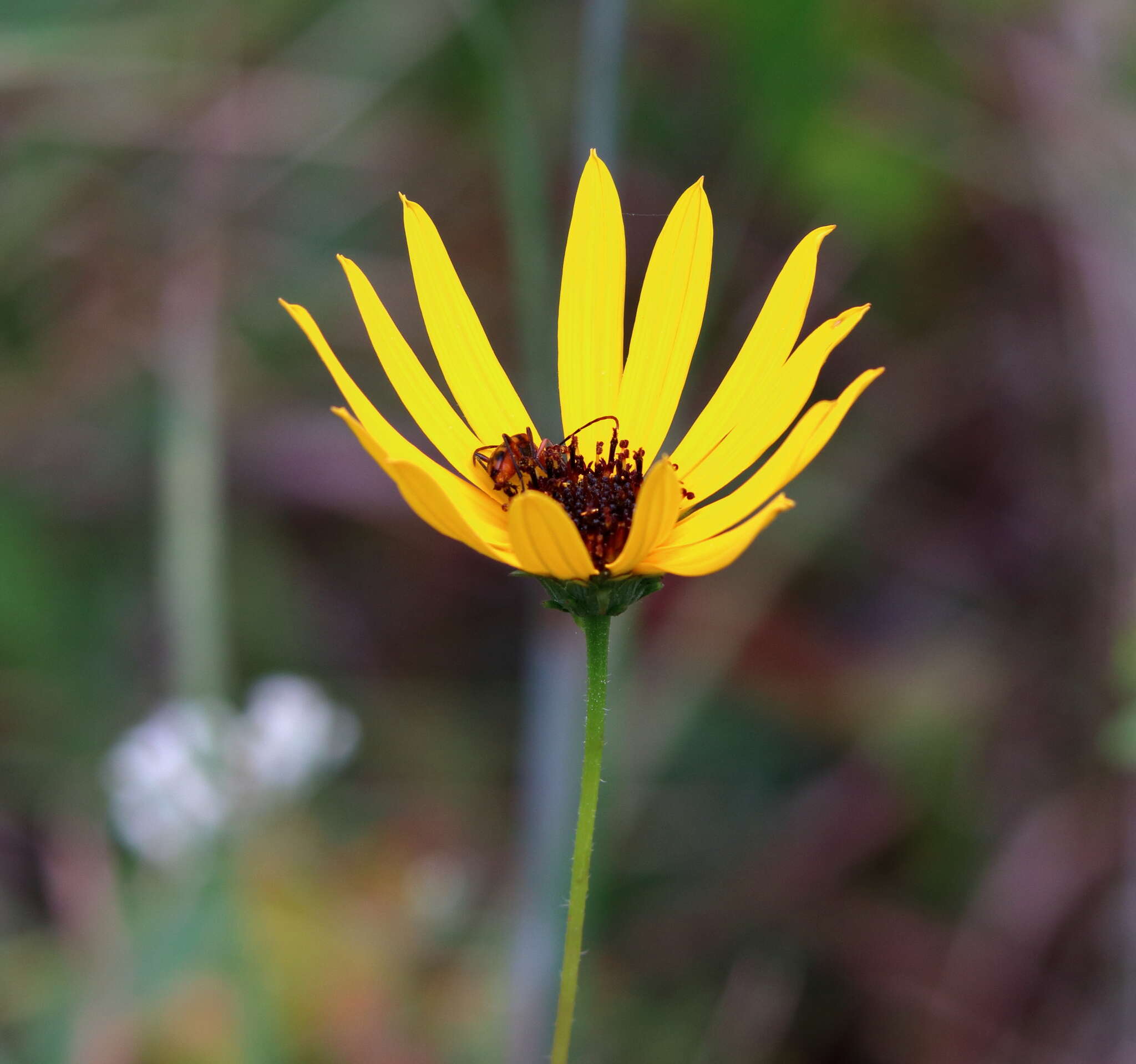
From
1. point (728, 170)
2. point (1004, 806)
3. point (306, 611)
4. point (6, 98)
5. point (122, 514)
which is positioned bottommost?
point (1004, 806)

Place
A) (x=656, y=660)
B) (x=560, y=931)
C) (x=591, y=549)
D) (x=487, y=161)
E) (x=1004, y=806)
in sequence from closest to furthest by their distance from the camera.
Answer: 1. (x=591, y=549)
2. (x=560, y=931)
3. (x=1004, y=806)
4. (x=656, y=660)
5. (x=487, y=161)

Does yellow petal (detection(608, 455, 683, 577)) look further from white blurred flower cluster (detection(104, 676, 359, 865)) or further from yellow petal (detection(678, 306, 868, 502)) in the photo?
white blurred flower cluster (detection(104, 676, 359, 865))

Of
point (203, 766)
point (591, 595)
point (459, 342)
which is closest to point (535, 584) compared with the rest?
point (203, 766)

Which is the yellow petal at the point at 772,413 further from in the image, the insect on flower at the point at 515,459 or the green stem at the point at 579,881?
the green stem at the point at 579,881

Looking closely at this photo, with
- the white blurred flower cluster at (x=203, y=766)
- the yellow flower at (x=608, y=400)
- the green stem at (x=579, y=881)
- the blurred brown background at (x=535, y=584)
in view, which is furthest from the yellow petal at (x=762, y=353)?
the white blurred flower cluster at (x=203, y=766)

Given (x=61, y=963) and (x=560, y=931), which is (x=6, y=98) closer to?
(x=61, y=963)

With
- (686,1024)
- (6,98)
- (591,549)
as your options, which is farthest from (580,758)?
(6,98)
